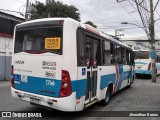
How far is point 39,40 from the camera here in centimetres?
639

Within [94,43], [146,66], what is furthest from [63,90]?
[146,66]

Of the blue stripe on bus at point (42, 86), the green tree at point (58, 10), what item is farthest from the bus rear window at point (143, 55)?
the blue stripe on bus at point (42, 86)

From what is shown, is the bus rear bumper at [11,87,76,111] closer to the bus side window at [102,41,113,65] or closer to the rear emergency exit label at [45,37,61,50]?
the rear emergency exit label at [45,37,61,50]

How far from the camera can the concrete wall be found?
1745 cm

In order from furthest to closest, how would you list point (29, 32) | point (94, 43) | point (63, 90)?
point (94, 43) < point (29, 32) < point (63, 90)

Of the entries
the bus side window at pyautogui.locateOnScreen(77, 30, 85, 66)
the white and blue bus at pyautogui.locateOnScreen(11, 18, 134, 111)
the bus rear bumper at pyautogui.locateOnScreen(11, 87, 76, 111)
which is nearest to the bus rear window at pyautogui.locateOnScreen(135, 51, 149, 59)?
the white and blue bus at pyautogui.locateOnScreen(11, 18, 134, 111)

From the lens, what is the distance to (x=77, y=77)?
5.88 meters

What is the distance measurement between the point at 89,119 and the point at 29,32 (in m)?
3.21

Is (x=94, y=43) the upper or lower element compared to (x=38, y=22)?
lower

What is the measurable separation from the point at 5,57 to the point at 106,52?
11802mm

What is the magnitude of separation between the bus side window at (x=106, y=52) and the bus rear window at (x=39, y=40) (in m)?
2.57

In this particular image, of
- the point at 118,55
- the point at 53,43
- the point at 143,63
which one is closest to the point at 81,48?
the point at 53,43

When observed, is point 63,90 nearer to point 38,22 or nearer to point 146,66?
point 38,22
